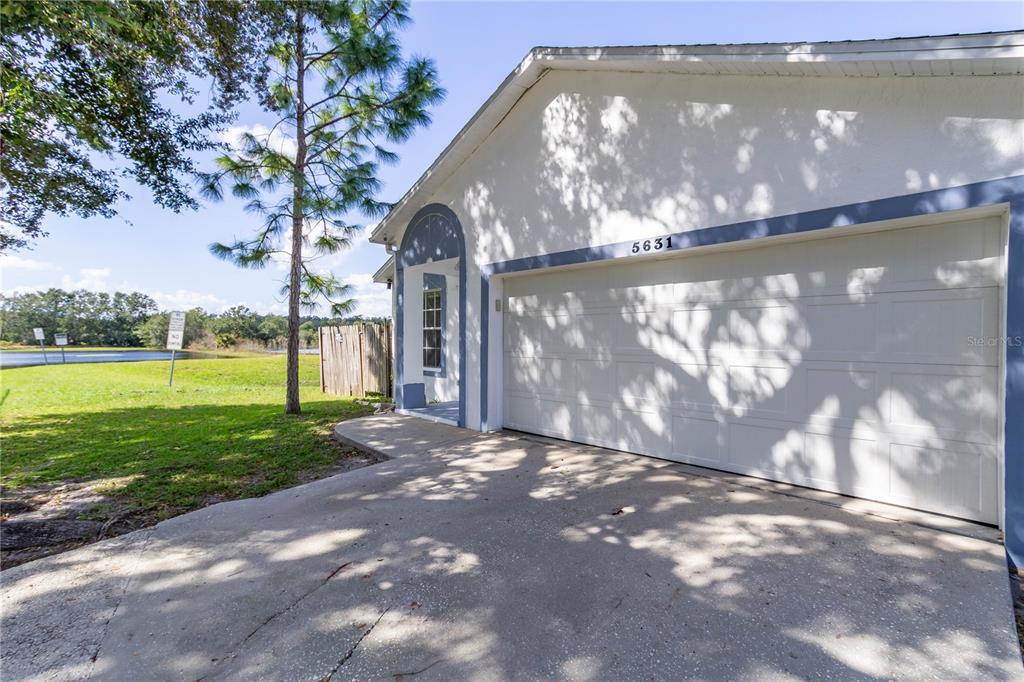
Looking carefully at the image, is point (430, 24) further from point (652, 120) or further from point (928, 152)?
point (928, 152)

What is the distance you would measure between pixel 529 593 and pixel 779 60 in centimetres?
465

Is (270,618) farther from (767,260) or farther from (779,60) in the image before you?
(779,60)

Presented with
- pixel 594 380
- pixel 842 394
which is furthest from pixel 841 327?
pixel 594 380

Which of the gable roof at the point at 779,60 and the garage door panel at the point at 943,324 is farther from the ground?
the gable roof at the point at 779,60

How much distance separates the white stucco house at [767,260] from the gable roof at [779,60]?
0.06 ft

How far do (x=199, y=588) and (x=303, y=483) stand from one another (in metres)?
2.16

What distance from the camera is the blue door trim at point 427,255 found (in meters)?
7.31

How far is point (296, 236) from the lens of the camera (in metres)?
8.98

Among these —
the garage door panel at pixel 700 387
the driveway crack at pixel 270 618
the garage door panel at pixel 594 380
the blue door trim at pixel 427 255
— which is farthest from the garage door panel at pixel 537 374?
the driveway crack at pixel 270 618

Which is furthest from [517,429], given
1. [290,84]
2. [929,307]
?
[290,84]

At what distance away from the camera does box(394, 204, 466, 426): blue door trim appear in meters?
7.31

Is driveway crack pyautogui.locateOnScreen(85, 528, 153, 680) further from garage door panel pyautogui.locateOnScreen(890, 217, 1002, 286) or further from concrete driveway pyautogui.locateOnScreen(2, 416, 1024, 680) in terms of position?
garage door panel pyautogui.locateOnScreen(890, 217, 1002, 286)

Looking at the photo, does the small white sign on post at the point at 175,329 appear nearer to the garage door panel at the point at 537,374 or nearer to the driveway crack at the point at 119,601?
the garage door panel at the point at 537,374

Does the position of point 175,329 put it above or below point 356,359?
above
